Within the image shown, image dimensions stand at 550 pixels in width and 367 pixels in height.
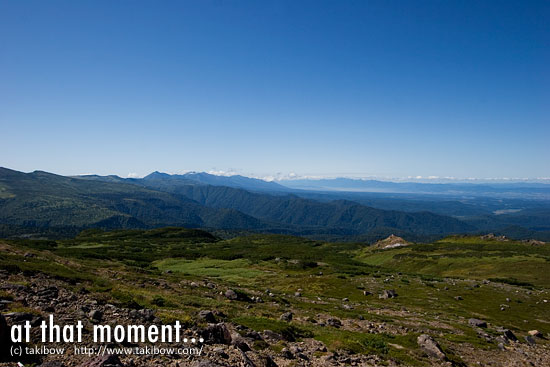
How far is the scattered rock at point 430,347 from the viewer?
20609 mm

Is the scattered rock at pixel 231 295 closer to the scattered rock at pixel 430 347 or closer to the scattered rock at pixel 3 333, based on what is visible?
the scattered rock at pixel 430 347

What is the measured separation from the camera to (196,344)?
1498 centimetres

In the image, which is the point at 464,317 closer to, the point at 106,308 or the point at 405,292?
the point at 405,292

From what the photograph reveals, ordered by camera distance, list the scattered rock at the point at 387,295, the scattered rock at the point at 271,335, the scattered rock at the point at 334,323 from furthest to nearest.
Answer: the scattered rock at the point at 387,295 → the scattered rock at the point at 334,323 → the scattered rock at the point at 271,335

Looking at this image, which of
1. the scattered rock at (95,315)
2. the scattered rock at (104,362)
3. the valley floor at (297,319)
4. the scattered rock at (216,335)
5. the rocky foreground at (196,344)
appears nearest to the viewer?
the scattered rock at (104,362)

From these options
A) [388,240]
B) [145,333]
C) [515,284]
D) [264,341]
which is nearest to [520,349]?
[264,341]

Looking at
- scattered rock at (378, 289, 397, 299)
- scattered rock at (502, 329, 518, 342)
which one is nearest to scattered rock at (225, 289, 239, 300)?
scattered rock at (502, 329, 518, 342)

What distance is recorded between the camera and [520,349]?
1040 inches

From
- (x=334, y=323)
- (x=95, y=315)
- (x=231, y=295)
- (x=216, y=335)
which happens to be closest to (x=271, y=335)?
(x=216, y=335)

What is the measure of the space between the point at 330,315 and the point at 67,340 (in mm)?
26713

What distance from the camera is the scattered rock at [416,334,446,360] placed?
20609 mm

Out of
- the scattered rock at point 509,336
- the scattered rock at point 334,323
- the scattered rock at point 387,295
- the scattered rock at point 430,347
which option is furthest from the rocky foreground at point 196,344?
the scattered rock at point 387,295

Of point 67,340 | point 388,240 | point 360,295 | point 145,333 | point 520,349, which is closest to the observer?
point 67,340

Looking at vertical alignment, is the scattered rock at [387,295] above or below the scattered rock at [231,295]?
below
